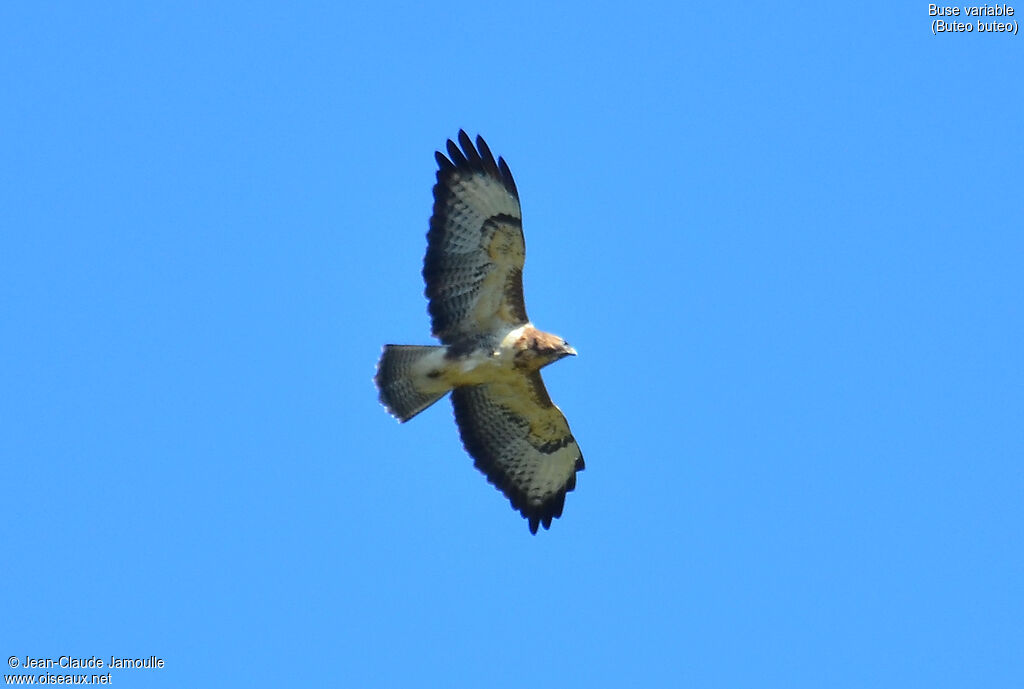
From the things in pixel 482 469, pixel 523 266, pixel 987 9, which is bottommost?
pixel 482 469

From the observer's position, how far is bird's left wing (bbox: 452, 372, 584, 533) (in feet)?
43.2

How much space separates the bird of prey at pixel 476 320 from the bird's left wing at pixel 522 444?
1 cm

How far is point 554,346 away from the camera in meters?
12.5

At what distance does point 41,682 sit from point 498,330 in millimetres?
4536

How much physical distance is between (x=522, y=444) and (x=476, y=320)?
127 centimetres

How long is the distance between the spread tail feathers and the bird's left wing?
46 centimetres

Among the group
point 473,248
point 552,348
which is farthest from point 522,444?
point 473,248

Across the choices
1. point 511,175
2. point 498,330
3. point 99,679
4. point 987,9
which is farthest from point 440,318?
point 987,9

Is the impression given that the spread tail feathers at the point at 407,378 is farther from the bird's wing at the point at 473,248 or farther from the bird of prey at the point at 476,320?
the bird's wing at the point at 473,248

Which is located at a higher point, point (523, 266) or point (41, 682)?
point (523, 266)

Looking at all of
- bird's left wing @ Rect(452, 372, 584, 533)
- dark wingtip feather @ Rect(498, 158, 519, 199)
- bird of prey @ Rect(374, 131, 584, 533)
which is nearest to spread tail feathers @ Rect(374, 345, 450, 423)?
bird of prey @ Rect(374, 131, 584, 533)

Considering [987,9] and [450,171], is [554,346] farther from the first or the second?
[987,9]

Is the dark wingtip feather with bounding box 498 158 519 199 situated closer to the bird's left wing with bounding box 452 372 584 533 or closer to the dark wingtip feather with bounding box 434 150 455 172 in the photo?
the dark wingtip feather with bounding box 434 150 455 172

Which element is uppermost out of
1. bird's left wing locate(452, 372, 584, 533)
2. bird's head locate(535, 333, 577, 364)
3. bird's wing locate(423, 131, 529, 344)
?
bird's wing locate(423, 131, 529, 344)
